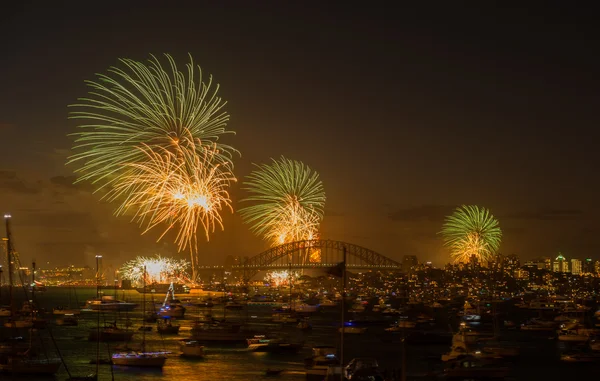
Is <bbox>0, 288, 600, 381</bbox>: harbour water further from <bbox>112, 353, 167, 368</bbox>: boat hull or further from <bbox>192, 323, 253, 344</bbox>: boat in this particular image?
<bbox>192, 323, 253, 344</bbox>: boat

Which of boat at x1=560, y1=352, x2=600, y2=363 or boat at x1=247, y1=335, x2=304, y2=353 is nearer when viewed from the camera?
boat at x1=560, y1=352, x2=600, y2=363

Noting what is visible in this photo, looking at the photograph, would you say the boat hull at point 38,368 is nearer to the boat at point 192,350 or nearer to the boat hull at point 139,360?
the boat hull at point 139,360

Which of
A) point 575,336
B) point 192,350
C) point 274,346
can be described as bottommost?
point 192,350

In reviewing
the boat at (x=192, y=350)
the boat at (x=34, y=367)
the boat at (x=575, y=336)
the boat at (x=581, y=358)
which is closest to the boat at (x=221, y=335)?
the boat at (x=192, y=350)

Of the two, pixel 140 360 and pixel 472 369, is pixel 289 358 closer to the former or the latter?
pixel 140 360

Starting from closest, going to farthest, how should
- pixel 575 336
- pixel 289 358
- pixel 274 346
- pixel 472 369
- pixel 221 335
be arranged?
pixel 472 369 < pixel 289 358 < pixel 274 346 < pixel 221 335 < pixel 575 336

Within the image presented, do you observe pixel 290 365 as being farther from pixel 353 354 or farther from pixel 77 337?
pixel 77 337

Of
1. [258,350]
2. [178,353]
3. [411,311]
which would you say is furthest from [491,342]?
[411,311]

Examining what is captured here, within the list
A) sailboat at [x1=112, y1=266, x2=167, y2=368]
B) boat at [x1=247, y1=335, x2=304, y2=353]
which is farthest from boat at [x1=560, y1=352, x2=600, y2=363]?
sailboat at [x1=112, y1=266, x2=167, y2=368]

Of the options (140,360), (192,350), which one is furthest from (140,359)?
(192,350)
